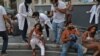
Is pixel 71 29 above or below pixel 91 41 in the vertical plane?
above

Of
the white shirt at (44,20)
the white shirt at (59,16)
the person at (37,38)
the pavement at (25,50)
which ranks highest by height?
the white shirt at (59,16)

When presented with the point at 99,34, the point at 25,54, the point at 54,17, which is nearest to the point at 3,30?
the point at 25,54

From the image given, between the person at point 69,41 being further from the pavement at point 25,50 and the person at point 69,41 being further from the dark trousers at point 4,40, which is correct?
the dark trousers at point 4,40

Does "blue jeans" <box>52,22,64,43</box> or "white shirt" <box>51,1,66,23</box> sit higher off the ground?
"white shirt" <box>51,1,66,23</box>

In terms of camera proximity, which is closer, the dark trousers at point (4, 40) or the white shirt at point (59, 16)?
the dark trousers at point (4, 40)

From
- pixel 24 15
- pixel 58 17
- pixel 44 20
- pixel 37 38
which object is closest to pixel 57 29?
pixel 58 17

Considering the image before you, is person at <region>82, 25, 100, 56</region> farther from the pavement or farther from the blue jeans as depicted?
the blue jeans

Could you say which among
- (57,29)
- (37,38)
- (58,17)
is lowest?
(37,38)

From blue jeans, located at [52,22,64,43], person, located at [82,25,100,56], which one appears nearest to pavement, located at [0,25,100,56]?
blue jeans, located at [52,22,64,43]

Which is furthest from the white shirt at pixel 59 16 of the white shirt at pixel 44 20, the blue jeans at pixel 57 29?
the white shirt at pixel 44 20

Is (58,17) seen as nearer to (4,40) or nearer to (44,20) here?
(44,20)

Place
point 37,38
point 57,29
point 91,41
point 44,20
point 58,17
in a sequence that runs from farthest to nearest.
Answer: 1. point 44,20
2. point 58,17
3. point 57,29
4. point 37,38
5. point 91,41

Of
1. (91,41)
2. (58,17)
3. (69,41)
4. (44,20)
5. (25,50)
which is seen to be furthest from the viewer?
(44,20)

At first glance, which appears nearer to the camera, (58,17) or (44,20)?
(58,17)
